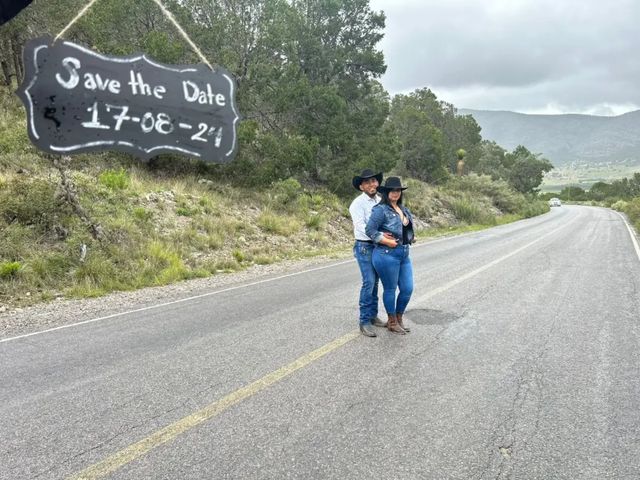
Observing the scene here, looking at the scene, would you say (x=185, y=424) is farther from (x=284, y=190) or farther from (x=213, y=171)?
(x=284, y=190)

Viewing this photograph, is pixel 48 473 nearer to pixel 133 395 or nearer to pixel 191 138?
pixel 133 395

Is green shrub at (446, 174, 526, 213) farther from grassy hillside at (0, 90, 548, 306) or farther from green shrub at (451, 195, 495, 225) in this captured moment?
grassy hillside at (0, 90, 548, 306)

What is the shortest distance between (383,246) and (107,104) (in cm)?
316

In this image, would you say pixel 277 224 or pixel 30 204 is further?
pixel 277 224

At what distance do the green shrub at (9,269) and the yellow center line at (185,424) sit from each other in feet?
22.9

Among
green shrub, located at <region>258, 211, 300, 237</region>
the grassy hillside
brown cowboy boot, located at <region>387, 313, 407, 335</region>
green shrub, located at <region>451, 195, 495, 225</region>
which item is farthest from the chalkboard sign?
green shrub, located at <region>451, 195, 495, 225</region>

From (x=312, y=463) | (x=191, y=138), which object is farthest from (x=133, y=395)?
(x=191, y=138)

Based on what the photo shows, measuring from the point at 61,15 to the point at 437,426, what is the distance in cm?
1567

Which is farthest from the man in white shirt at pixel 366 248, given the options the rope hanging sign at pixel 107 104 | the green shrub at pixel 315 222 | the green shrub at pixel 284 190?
the green shrub at pixel 284 190

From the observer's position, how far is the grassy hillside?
31.1 feet

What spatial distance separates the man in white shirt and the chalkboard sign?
2498 millimetres

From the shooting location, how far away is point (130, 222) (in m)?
11.8

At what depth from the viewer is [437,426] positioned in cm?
332

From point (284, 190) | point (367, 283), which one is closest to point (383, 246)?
point (367, 283)
